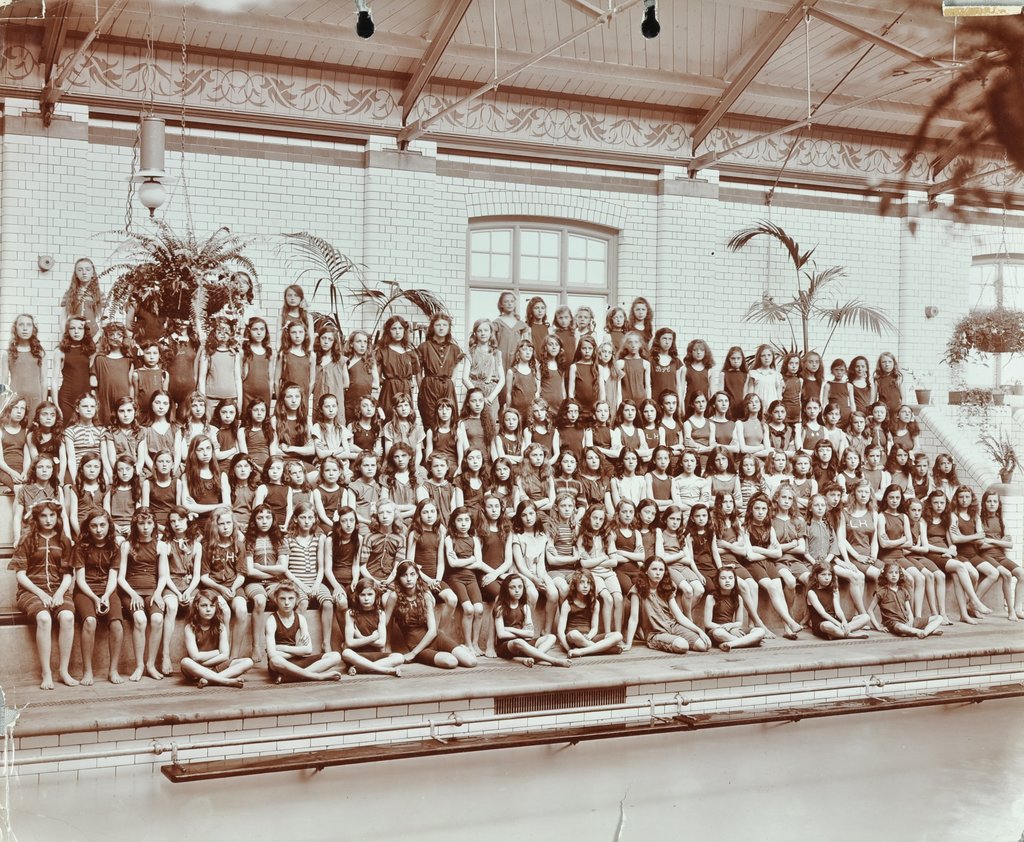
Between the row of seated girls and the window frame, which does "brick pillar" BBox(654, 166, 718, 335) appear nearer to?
the row of seated girls

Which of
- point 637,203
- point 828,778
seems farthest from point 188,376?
point 828,778

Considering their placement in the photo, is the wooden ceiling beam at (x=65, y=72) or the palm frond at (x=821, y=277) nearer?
the wooden ceiling beam at (x=65, y=72)

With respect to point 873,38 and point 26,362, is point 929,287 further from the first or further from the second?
point 26,362

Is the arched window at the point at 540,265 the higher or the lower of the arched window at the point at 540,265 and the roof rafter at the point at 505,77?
the lower

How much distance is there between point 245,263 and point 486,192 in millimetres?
1740

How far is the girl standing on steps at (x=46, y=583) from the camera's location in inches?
226

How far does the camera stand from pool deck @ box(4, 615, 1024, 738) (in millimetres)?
5438

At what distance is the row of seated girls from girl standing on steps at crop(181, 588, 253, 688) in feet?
0.05

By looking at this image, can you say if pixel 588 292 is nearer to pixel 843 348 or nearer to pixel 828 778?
pixel 843 348

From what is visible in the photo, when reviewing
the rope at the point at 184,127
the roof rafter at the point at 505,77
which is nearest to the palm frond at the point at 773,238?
the roof rafter at the point at 505,77

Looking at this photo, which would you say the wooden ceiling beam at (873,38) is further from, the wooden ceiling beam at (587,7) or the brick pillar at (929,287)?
the wooden ceiling beam at (587,7)

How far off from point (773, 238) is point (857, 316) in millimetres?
829

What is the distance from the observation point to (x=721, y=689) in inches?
263

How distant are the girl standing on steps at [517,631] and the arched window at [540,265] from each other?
1913 mm
